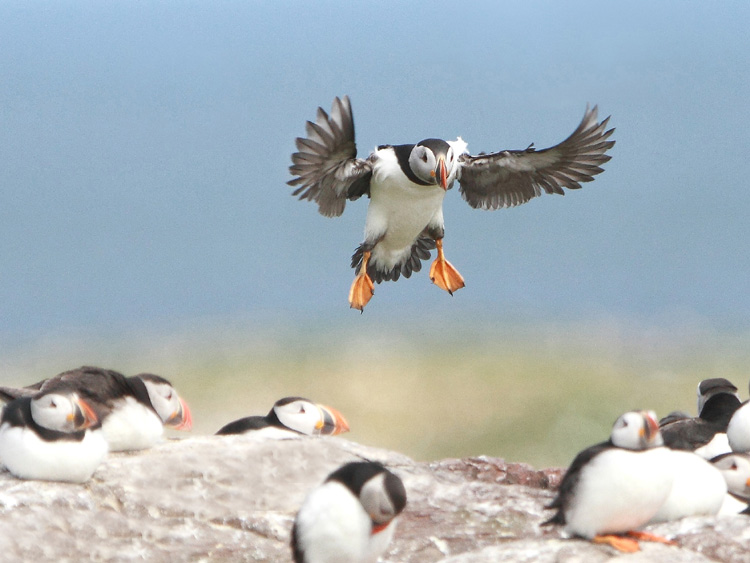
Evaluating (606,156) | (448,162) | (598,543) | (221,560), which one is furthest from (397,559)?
(606,156)

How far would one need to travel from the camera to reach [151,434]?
772 cm

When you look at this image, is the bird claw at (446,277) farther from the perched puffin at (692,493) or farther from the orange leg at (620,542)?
the orange leg at (620,542)

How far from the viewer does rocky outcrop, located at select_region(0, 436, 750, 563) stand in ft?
19.0

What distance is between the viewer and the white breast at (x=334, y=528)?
17.8 ft

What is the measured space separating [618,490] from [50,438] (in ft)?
11.0

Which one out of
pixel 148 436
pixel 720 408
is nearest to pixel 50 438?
pixel 148 436

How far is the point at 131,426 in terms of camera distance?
299 inches

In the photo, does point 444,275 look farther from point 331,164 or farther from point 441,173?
point 331,164

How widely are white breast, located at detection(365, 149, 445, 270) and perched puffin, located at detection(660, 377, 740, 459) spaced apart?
2944 mm

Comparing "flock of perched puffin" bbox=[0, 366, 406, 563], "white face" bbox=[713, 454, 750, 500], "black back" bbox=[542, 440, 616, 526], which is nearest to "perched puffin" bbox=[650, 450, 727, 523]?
"black back" bbox=[542, 440, 616, 526]

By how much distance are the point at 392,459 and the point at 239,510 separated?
1.56m

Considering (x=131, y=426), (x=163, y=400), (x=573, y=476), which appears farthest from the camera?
(x=163, y=400)

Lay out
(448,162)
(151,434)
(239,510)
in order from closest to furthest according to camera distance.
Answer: (239,510) < (151,434) < (448,162)

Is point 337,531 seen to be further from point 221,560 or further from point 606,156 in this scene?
point 606,156
